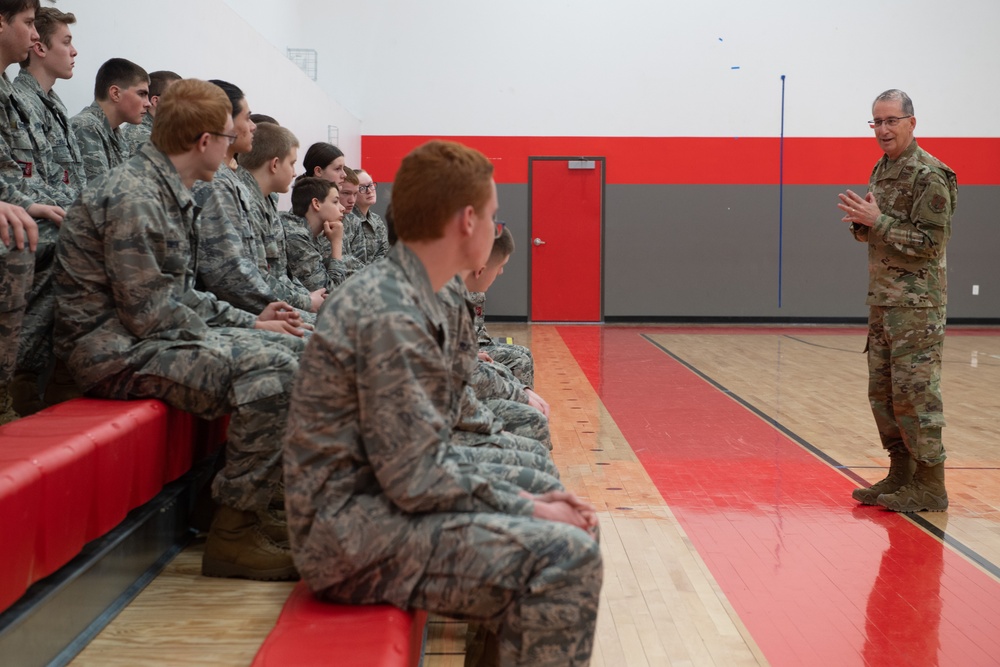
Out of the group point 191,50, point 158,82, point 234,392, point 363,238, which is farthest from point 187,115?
point 363,238

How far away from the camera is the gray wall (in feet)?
38.3

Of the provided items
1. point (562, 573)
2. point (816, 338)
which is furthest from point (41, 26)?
point (816, 338)

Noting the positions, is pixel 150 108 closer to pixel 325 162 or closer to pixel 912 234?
pixel 325 162

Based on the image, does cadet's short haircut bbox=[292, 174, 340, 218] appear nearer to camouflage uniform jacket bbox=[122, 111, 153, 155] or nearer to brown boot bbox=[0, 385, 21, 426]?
camouflage uniform jacket bbox=[122, 111, 153, 155]

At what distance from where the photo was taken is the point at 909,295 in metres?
3.80

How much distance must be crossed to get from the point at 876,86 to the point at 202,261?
10.3 meters

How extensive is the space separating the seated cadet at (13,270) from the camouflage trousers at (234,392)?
0.70ft

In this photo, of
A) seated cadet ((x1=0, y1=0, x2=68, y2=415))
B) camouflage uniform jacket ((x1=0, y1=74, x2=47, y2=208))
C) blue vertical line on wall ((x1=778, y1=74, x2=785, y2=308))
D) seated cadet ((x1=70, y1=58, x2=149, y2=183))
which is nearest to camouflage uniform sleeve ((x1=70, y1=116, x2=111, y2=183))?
seated cadet ((x1=70, y1=58, x2=149, y2=183))

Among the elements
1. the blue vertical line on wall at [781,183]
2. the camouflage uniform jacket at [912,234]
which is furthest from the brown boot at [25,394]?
the blue vertical line on wall at [781,183]

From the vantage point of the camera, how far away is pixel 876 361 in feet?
13.1

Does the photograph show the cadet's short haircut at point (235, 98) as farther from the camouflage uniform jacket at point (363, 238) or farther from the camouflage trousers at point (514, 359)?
the camouflage uniform jacket at point (363, 238)

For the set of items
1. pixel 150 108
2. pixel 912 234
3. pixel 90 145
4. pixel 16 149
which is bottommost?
pixel 912 234

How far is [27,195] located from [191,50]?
3.13 meters

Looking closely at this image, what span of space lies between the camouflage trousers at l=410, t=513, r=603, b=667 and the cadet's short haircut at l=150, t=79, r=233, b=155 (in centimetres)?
139
